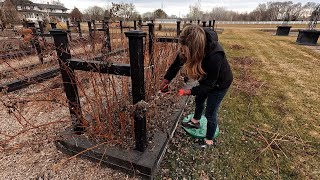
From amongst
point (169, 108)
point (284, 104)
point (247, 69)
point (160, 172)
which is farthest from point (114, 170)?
point (247, 69)

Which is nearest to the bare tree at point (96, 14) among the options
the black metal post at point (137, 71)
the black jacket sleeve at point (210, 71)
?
the black metal post at point (137, 71)

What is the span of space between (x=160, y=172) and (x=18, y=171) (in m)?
1.45

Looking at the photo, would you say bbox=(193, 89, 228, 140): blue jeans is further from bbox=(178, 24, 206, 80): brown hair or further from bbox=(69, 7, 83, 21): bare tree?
bbox=(69, 7, 83, 21): bare tree

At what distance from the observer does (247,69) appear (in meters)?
5.89

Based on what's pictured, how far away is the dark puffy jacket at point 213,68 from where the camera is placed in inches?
72.5

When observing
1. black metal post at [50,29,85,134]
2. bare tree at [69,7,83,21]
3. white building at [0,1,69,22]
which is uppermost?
white building at [0,1,69,22]

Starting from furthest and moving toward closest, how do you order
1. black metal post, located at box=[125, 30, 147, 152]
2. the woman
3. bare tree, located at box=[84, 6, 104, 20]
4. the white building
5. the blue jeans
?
the white building
bare tree, located at box=[84, 6, 104, 20]
the blue jeans
the woman
black metal post, located at box=[125, 30, 147, 152]

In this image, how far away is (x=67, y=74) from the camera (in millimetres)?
1851

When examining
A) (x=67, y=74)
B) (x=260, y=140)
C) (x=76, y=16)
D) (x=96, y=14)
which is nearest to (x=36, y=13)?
(x=76, y=16)

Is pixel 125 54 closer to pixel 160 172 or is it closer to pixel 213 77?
pixel 213 77

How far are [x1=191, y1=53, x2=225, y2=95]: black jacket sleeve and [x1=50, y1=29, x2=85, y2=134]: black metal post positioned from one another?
1.20 m

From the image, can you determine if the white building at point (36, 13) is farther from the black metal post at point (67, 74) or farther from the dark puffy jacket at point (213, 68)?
the dark puffy jacket at point (213, 68)

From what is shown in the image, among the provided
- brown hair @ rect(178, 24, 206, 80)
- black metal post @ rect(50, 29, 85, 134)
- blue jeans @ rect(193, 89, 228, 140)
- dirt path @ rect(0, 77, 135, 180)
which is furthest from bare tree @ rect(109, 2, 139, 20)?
blue jeans @ rect(193, 89, 228, 140)

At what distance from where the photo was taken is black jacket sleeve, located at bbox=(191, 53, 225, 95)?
1.83 meters
